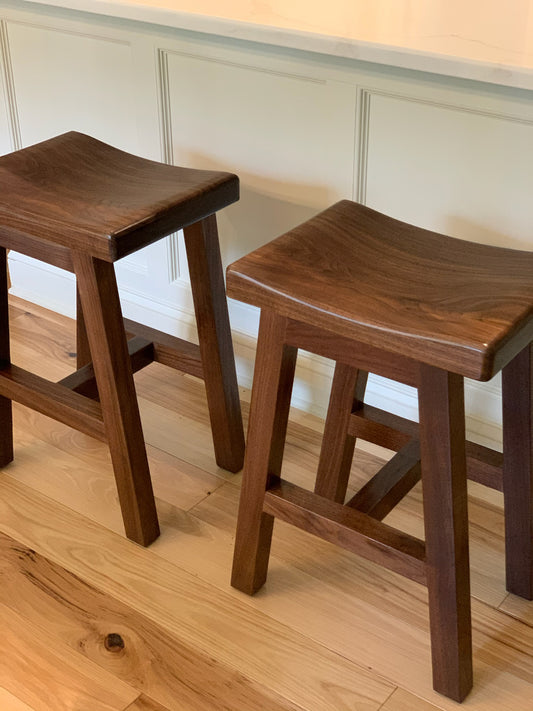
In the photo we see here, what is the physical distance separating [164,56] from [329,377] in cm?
74

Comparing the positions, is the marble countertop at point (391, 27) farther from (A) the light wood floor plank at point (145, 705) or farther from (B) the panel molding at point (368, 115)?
(A) the light wood floor plank at point (145, 705)

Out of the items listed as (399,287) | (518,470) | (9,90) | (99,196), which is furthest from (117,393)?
(9,90)

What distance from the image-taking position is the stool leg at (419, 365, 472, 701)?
1135 millimetres

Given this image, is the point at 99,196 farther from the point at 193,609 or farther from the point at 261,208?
the point at 193,609

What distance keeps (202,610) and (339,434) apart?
0.38m

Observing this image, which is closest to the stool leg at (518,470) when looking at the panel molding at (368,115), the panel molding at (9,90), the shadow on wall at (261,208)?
the panel molding at (368,115)

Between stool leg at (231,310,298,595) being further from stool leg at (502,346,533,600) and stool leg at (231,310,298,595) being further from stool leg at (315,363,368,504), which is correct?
stool leg at (502,346,533,600)

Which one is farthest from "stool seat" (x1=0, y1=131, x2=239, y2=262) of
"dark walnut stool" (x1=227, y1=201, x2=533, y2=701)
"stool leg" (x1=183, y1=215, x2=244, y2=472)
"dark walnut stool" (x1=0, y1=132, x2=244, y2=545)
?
"dark walnut stool" (x1=227, y1=201, x2=533, y2=701)

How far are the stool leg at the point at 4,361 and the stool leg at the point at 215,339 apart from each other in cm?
34

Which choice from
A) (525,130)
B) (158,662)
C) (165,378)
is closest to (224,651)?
(158,662)

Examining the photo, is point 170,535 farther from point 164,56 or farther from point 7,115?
point 7,115

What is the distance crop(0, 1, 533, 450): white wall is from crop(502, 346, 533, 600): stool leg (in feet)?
0.95

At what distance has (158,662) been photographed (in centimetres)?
140

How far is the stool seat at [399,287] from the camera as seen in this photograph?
1.06 meters
